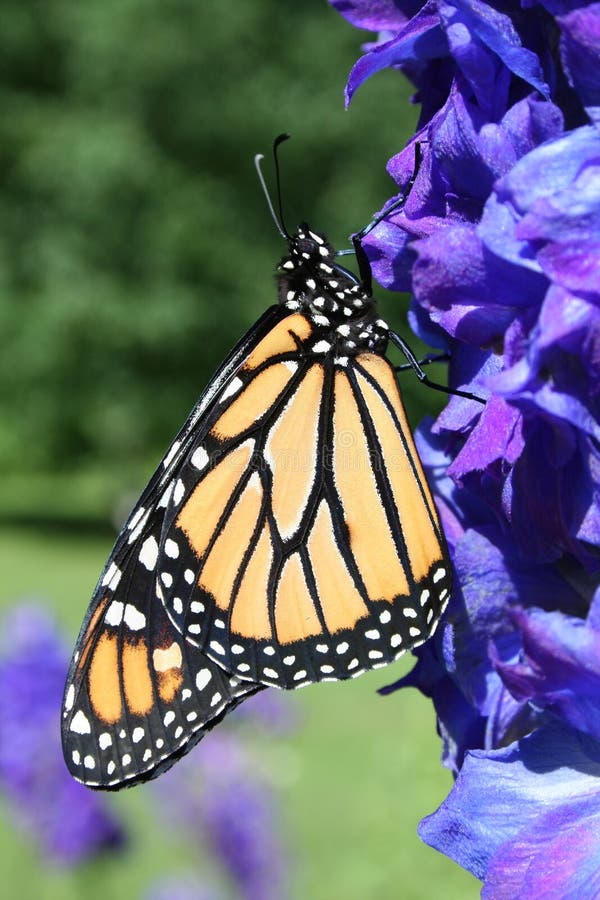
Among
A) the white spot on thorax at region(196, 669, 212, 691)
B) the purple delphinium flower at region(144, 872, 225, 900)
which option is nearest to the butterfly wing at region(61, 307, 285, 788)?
the white spot on thorax at region(196, 669, 212, 691)

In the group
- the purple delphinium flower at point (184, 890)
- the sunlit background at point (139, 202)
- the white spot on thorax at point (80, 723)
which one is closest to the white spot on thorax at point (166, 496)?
the white spot on thorax at point (80, 723)

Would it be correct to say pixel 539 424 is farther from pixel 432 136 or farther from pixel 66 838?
pixel 66 838

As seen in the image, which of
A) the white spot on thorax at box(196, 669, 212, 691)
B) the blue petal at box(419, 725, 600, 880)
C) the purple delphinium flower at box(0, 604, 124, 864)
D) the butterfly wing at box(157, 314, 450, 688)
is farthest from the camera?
the purple delphinium flower at box(0, 604, 124, 864)

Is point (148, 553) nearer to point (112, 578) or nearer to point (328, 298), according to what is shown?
point (112, 578)

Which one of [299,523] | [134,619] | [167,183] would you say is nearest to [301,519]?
[299,523]

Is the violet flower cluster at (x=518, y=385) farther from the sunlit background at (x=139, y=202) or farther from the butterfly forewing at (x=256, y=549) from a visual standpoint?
the sunlit background at (x=139, y=202)

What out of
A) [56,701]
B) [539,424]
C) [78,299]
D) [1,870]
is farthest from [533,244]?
[78,299]

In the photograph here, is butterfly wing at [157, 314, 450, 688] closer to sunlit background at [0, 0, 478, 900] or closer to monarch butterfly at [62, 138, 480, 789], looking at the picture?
monarch butterfly at [62, 138, 480, 789]
